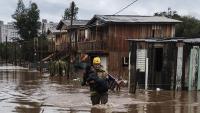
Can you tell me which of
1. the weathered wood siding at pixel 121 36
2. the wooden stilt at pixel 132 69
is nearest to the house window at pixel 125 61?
the weathered wood siding at pixel 121 36

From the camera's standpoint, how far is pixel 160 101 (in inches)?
703

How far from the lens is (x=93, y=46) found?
45.4 metres

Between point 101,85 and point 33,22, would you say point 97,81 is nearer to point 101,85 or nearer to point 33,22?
point 101,85

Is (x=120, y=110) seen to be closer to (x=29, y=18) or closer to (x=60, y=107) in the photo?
(x=60, y=107)

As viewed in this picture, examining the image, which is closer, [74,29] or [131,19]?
[131,19]

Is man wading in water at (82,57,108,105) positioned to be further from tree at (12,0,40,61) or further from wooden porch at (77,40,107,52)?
tree at (12,0,40,61)

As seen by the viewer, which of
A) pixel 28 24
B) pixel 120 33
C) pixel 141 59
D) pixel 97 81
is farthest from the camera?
pixel 28 24

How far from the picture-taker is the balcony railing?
43.2m

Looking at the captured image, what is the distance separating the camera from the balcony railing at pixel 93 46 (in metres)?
43.2

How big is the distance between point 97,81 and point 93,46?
3218 cm

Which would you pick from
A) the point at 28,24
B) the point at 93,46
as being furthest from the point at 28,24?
the point at 93,46

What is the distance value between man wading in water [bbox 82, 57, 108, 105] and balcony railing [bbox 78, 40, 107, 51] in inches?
1147

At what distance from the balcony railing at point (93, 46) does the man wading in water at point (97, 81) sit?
29127mm

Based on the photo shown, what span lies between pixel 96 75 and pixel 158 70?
1107cm
